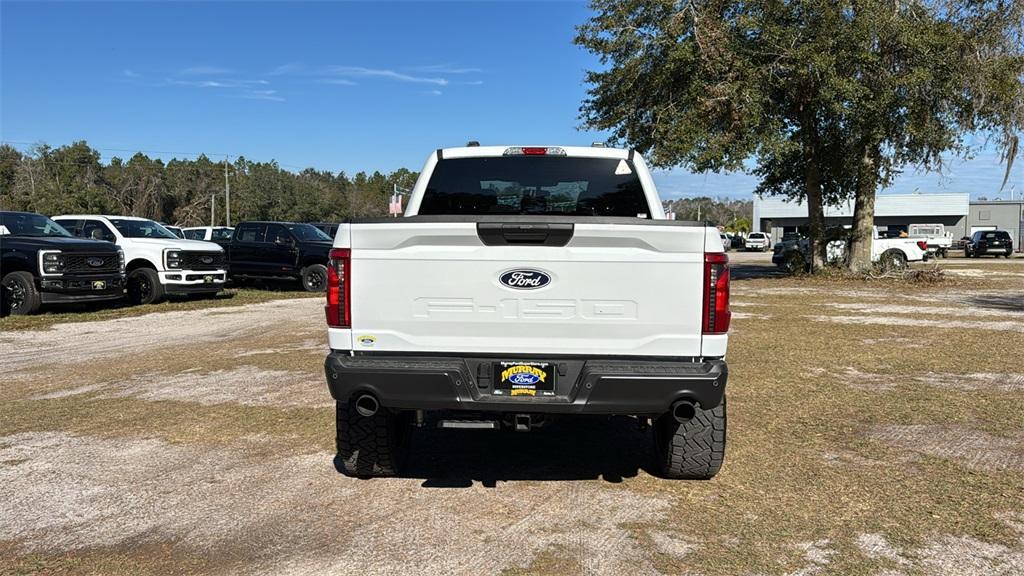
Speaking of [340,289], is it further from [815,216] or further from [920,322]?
[815,216]

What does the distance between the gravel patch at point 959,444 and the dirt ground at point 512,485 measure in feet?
0.08

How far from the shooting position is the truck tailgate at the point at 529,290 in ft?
12.8

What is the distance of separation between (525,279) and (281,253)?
17.4 m

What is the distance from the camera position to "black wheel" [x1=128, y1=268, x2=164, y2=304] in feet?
54.2

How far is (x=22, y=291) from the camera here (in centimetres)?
1368

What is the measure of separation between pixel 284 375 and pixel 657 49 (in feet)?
51.5

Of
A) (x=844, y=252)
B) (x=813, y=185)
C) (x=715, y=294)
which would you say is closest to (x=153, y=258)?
(x=715, y=294)

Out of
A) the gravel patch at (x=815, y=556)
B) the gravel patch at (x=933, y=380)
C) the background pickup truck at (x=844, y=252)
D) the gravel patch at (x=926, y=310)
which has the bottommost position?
the gravel patch at (x=815, y=556)

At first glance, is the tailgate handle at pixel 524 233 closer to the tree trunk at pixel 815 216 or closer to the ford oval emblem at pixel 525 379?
the ford oval emblem at pixel 525 379

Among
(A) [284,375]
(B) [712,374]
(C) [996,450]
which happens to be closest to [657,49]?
(A) [284,375]

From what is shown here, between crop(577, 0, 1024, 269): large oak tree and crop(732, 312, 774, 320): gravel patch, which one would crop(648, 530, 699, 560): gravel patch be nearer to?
crop(732, 312, 774, 320): gravel patch

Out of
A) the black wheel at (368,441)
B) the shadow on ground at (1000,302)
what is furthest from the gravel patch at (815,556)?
the shadow on ground at (1000,302)

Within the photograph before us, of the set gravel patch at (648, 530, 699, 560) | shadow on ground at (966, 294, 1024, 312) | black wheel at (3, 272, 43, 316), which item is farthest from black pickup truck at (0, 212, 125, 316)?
shadow on ground at (966, 294, 1024, 312)

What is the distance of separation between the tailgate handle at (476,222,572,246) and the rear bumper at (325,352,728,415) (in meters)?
0.61
